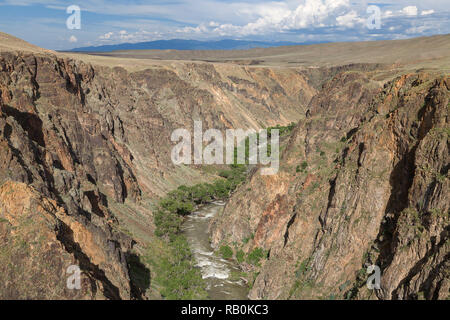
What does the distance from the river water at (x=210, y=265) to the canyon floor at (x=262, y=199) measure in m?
1.52

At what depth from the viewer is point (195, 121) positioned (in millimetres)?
126938

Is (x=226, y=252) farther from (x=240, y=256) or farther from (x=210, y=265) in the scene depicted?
(x=210, y=265)

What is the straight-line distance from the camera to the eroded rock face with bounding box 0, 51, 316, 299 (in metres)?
33.5

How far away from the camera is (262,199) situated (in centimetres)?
6084

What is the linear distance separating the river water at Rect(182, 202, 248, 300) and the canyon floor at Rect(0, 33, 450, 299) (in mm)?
1523

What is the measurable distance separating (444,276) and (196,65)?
14706 centimetres

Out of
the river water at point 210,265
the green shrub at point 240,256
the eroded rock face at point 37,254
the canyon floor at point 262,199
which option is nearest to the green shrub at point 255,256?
the canyon floor at point 262,199

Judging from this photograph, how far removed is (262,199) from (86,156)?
35606 mm

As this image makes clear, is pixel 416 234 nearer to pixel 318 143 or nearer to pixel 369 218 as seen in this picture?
pixel 369 218

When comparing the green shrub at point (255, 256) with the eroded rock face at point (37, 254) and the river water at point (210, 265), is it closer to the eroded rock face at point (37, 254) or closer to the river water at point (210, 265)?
the river water at point (210, 265)

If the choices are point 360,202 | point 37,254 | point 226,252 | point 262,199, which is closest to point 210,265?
point 226,252

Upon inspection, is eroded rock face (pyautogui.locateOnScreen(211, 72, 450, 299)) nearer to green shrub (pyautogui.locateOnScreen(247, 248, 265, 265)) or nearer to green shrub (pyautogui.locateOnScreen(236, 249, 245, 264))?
green shrub (pyautogui.locateOnScreen(247, 248, 265, 265))

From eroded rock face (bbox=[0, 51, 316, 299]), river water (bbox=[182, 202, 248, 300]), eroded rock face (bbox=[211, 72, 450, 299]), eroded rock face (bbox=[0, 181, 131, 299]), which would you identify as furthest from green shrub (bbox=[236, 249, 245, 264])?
eroded rock face (bbox=[0, 181, 131, 299])
